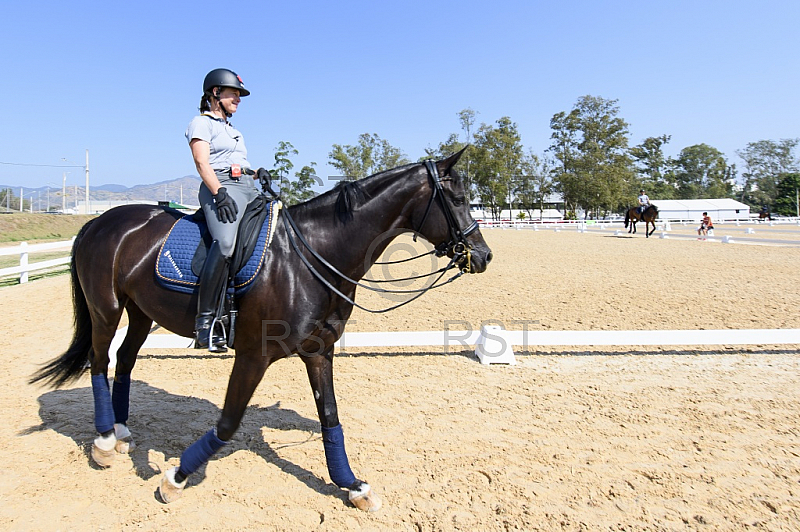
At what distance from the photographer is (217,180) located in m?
3.03

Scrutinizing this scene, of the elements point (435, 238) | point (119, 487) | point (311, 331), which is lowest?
point (119, 487)

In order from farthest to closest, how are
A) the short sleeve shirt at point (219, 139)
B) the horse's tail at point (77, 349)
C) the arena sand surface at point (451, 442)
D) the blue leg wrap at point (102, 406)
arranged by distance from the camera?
the horse's tail at point (77, 349)
the blue leg wrap at point (102, 406)
the short sleeve shirt at point (219, 139)
the arena sand surface at point (451, 442)

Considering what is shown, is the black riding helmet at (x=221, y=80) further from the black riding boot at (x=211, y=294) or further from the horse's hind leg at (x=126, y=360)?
the horse's hind leg at (x=126, y=360)

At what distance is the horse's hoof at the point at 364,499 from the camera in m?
2.93

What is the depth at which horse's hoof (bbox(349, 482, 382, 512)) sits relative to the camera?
2928 mm

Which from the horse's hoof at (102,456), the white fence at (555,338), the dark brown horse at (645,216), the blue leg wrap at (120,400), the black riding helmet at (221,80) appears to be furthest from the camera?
the dark brown horse at (645,216)

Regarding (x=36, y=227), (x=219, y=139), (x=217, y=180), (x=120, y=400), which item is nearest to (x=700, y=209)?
(x=36, y=227)

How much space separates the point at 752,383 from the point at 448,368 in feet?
10.5

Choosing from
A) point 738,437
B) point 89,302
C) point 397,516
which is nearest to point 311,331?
point 397,516

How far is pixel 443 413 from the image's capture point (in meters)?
4.33

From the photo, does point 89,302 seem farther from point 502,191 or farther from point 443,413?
point 502,191

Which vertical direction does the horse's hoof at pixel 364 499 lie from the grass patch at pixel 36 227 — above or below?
below

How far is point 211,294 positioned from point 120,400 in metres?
1.74

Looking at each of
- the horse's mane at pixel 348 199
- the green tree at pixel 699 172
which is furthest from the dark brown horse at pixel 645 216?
the green tree at pixel 699 172
